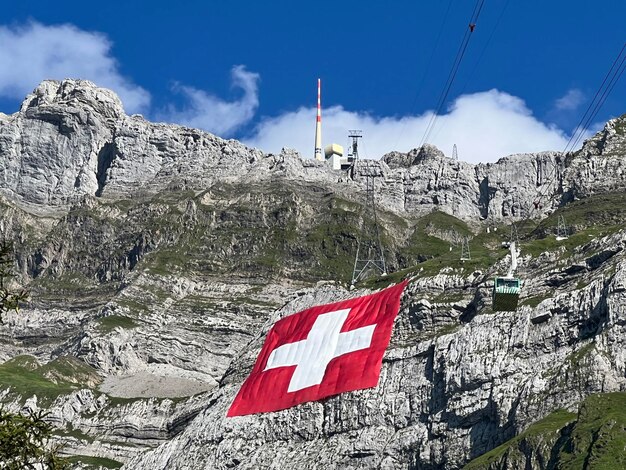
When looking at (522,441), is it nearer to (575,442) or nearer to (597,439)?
(575,442)

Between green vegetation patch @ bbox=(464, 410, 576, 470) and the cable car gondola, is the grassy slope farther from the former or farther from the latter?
the cable car gondola

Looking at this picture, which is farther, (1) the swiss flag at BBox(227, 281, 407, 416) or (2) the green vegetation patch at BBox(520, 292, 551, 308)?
(2) the green vegetation patch at BBox(520, 292, 551, 308)

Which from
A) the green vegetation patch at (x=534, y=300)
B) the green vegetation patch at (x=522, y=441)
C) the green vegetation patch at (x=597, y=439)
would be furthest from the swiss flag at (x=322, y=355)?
the green vegetation patch at (x=597, y=439)

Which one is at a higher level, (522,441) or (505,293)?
(505,293)

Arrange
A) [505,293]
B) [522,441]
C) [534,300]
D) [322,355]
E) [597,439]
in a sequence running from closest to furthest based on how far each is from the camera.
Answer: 1. [597,439]
2. [522,441]
3. [505,293]
4. [322,355]
5. [534,300]

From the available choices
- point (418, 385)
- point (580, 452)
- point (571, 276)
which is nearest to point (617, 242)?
point (571, 276)

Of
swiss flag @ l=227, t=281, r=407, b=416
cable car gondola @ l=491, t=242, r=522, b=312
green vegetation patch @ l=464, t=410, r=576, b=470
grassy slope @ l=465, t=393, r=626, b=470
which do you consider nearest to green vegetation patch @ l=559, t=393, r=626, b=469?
grassy slope @ l=465, t=393, r=626, b=470

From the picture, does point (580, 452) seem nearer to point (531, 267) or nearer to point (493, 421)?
point (493, 421)

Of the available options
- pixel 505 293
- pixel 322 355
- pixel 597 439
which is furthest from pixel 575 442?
pixel 322 355
